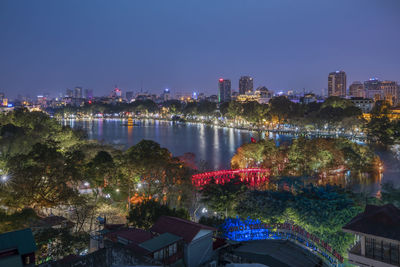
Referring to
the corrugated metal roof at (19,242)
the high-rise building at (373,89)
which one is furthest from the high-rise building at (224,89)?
the corrugated metal roof at (19,242)

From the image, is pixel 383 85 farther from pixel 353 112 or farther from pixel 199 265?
pixel 199 265

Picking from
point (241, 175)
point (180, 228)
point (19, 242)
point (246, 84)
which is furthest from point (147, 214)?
point (246, 84)

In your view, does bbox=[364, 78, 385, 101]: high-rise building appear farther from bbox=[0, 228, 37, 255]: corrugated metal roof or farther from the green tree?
bbox=[0, 228, 37, 255]: corrugated metal roof

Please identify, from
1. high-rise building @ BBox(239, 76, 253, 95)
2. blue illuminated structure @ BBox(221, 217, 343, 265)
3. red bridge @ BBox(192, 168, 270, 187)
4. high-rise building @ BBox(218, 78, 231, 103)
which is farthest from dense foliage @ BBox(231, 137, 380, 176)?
high-rise building @ BBox(239, 76, 253, 95)

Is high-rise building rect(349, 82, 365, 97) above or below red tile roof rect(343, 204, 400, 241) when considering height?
above

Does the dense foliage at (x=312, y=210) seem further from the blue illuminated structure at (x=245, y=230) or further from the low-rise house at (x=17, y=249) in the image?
the low-rise house at (x=17, y=249)

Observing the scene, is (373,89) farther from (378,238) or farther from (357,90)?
(378,238)

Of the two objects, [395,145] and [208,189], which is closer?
[208,189]

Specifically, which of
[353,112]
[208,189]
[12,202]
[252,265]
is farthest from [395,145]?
[12,202]
